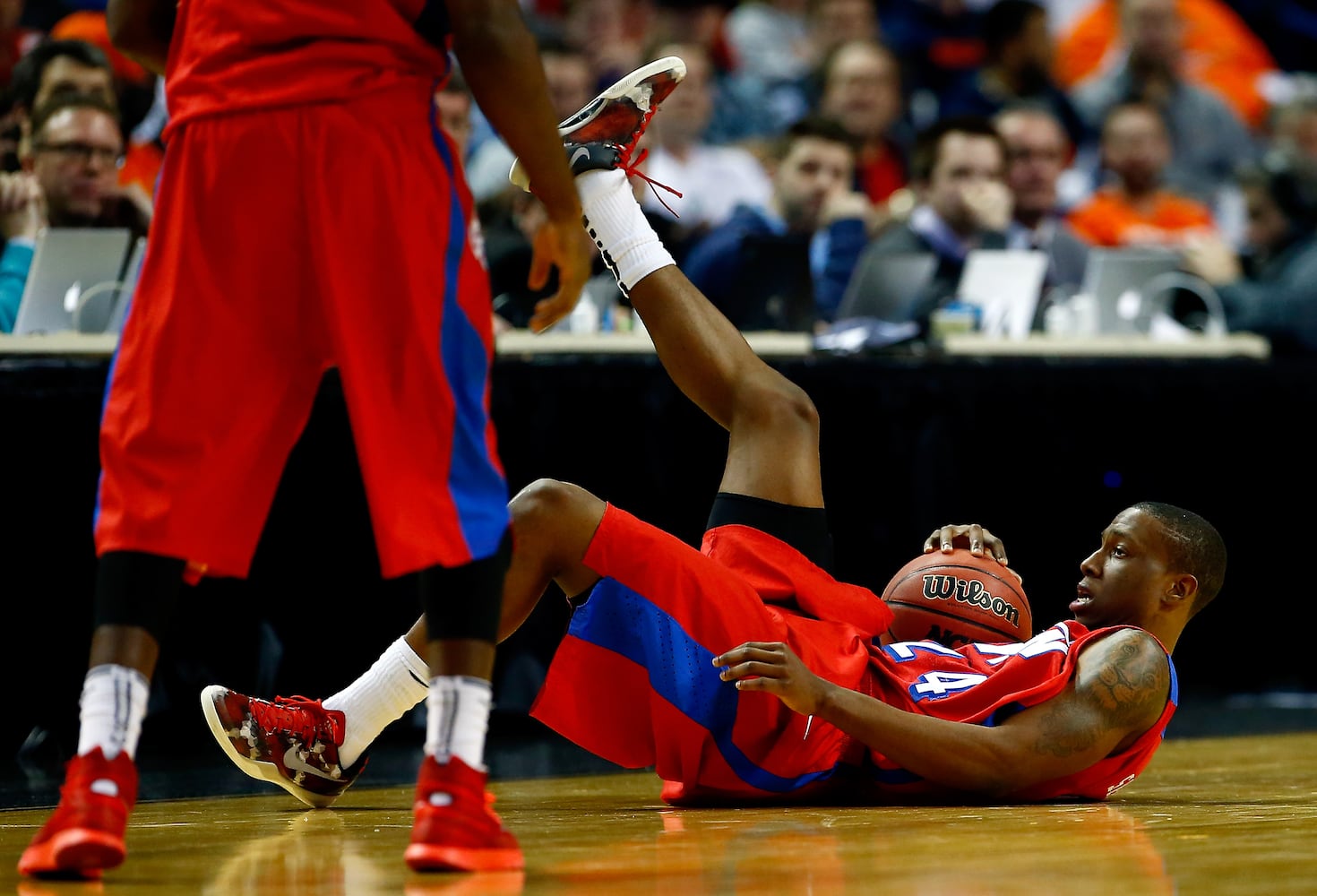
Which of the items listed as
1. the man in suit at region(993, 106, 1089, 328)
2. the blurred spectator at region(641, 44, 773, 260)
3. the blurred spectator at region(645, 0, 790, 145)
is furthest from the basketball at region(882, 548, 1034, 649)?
the blurred spectator at region(645, 0, 790, 145)

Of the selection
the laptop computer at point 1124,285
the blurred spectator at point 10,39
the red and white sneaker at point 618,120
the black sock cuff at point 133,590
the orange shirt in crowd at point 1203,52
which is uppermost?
the red and white sneaker at point 618,120

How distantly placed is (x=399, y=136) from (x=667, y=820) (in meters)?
1.17

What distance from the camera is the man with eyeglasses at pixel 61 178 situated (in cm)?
473

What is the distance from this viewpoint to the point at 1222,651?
560cm

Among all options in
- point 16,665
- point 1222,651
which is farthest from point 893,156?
point 16,665

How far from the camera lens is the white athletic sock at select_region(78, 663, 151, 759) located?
207cm

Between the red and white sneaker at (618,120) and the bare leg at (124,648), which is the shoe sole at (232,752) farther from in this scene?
the red and white sneaker at (618,120)

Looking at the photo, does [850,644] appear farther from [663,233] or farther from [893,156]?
[893,156]

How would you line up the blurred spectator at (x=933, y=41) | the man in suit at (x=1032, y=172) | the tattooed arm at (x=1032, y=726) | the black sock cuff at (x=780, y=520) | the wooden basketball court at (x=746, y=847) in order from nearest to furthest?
the wooden basketball court at (x=746, y=847), the tattooed arm at (x=1032, y=726), the black sock cuff at (x=780, y=520), the man in suit at (x=1032, y=172), the blurred spectator at (x=933, y=41)

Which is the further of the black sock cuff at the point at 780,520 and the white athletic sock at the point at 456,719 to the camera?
the black sock cuff at the point at 780,520

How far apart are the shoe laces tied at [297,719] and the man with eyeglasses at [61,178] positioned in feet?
7.37

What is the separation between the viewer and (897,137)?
8.39 m

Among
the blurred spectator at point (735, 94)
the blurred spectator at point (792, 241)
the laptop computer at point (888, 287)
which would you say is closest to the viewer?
the blurred spectator at point (792, 241)

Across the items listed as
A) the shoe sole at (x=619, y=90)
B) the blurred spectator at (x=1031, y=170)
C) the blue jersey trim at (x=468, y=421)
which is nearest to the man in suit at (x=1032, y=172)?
the blurred spectator at (x=1031, y=170)
